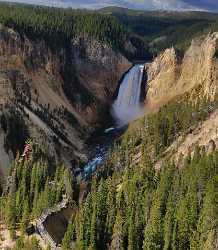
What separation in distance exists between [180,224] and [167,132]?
42832 millimetres

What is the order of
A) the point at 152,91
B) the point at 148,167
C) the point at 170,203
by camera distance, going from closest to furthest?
the point at 170,203 < the point at 148,167 < the point at 152,91

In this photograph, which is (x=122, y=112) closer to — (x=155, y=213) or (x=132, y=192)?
(x=132, y=192)

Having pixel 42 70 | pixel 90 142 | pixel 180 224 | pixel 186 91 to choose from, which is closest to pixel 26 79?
pixel 42 70

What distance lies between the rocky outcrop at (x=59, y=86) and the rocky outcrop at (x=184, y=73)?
12.0m

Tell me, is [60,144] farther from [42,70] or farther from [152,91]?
[152,91]

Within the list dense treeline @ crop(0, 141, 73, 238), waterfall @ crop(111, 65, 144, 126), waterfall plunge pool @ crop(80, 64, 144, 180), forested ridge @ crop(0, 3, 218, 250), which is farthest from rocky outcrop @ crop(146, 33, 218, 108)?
dense treeline @ crop(0, 141, 73, 238)

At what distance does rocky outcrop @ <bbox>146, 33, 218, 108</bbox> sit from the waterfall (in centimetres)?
314

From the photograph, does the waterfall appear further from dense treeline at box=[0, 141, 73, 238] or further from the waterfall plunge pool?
dense treeline at box=[0, 141, 73, 238]

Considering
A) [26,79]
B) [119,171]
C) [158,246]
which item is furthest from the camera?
[26,79]

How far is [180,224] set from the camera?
257 feet

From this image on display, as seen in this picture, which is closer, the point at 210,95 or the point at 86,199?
the point at 86,199

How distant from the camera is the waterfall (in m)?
160

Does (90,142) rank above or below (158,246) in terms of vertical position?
below

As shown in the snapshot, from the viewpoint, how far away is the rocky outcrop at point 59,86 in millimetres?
129500
